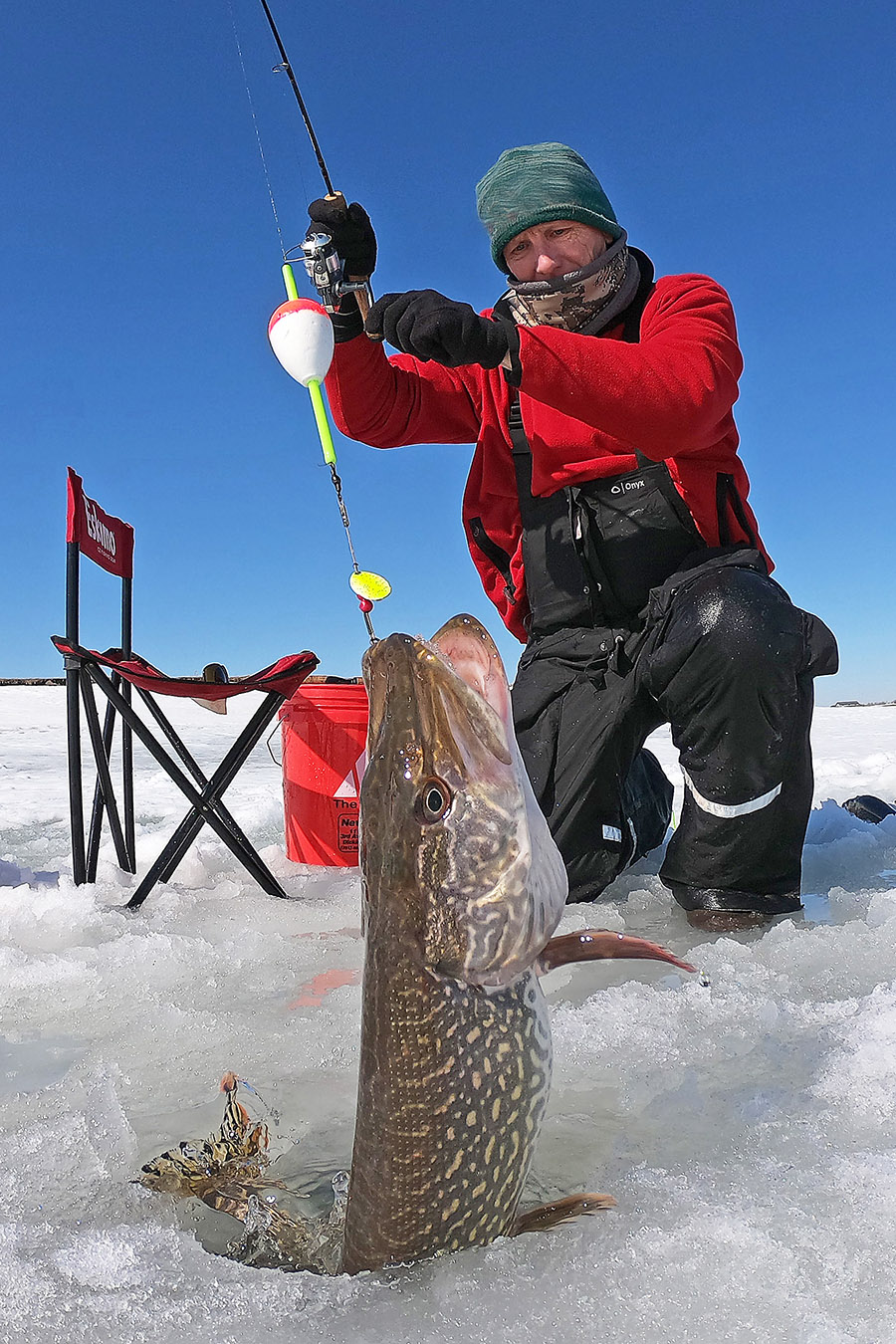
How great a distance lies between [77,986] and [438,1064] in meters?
1.70

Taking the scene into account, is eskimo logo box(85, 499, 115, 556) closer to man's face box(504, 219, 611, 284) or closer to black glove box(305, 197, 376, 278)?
black glove box(305, 197, 376, 278)

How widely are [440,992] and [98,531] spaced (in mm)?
3291

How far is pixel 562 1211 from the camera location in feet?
4.48

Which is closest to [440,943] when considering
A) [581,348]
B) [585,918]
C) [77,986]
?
[77,986]

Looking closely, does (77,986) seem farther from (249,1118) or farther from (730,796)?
(730,796)

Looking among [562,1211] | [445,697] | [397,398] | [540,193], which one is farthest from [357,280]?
[562,1211]

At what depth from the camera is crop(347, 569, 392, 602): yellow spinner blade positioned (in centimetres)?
389

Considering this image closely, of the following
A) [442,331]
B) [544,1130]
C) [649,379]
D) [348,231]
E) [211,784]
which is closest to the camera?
[544,1130]

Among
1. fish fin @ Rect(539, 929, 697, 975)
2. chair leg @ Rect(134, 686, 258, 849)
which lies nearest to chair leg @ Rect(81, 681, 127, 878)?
chair leg @ Rect(134, 686, 258, 849)

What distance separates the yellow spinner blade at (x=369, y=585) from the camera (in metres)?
3.89

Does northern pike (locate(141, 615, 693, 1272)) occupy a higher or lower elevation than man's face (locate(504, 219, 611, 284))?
lower

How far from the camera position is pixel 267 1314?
121 cm

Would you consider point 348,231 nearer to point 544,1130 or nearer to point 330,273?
point 330,273

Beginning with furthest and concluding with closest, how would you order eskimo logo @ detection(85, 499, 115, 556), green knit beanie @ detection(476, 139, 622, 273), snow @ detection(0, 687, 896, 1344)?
eskimo logo @ detection(85, 499, 115, 556), green knit beanie @ detection(476, 139, 622, 273), snow @ detection(0, 687, 896, 1344)
